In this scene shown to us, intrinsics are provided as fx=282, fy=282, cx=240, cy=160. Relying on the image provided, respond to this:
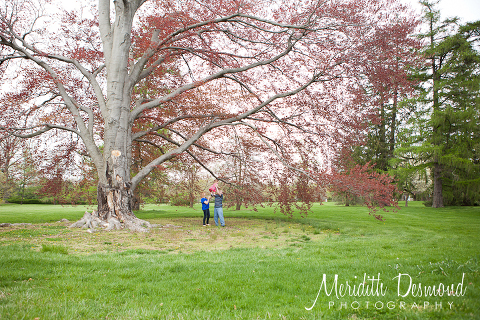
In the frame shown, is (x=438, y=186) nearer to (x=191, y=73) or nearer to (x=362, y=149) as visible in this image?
(x=362, y=149)

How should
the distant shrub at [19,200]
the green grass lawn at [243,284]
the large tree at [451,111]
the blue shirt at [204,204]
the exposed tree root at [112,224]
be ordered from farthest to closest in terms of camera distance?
the distant shrub at [19,200] → the large tree at [451,111] → the blue shirt at [204,204] → the exposed tree root at [112,224] → the green grass lawn at [243,284]

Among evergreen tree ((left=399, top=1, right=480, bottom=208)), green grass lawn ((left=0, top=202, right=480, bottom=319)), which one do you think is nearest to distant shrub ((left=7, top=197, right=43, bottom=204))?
green grass lawn ((left=0, top=202, right=480, bottom=319))

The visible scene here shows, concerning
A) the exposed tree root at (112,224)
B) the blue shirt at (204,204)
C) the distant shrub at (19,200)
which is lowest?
the distant shrub at (19,200)

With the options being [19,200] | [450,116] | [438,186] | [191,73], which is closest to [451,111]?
[450,116]

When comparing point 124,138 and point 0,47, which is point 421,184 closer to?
point 124,138

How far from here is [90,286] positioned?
367cm

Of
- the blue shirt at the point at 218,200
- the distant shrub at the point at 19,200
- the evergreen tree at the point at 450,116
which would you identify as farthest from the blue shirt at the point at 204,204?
the distant shrub at the point at 19,200

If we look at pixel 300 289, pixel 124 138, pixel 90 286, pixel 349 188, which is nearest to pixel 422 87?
pixel 349 188

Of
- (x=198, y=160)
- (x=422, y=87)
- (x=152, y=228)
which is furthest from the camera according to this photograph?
(x=422, y=87)

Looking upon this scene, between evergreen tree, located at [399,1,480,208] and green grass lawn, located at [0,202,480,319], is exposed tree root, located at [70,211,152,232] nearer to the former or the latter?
green grass lawn, located at [0,202,480,319]

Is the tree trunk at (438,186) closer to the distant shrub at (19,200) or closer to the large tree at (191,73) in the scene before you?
the large tree at (191,73)

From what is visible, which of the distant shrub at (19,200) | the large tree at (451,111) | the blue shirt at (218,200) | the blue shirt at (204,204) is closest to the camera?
the blue shirt at (218,200)

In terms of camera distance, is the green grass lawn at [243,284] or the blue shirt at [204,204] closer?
the green grass lawn at [243,284]

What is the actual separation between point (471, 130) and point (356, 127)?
53.5 ft
